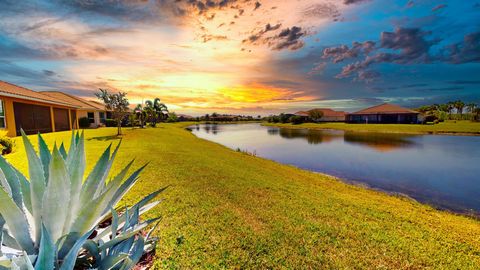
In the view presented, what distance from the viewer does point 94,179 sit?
7.71 ft

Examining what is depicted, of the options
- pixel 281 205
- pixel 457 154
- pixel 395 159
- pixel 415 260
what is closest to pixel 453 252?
pixel 415 260

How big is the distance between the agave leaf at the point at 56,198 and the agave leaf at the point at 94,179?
0.35 m

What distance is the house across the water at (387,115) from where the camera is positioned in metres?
61.0

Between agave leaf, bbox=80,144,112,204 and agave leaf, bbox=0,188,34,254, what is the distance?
474 millimetres

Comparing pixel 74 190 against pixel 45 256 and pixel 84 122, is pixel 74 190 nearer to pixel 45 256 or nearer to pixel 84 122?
pixel 45 256

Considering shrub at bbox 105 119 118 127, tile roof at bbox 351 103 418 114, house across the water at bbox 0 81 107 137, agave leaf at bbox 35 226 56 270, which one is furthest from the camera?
tile roof at bbox 351 103 418 114

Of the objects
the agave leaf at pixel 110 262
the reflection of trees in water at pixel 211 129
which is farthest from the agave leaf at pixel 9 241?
the reflection of trees in water at pixel 211 129

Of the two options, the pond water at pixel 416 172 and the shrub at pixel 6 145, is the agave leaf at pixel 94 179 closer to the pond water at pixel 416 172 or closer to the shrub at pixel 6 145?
the pond water at pixel 416 172

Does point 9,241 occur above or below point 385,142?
above

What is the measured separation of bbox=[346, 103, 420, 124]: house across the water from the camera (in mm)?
60997

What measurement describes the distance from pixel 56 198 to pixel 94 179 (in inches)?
20.2

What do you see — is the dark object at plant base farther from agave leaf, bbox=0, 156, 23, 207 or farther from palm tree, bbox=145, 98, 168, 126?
palm tree, bbox=145, 98, 168, 126

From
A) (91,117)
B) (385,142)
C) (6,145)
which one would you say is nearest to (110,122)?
(91,117)

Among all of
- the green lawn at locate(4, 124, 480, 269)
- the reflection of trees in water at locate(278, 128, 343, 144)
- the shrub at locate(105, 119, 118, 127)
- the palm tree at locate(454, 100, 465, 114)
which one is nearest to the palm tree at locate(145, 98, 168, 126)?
the shrub at locate(105, 119, 118, 127)
